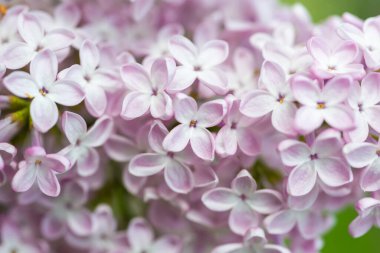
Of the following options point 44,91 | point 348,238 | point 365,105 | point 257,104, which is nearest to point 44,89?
point 44,91

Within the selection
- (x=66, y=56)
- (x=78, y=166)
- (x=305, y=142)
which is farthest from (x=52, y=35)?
(x=305, y=142)

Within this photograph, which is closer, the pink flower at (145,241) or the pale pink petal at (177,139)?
the pale pink petal at (177,139)

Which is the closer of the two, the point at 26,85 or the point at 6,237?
the point at 26,85

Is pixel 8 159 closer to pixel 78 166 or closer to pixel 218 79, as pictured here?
pixel 78 166

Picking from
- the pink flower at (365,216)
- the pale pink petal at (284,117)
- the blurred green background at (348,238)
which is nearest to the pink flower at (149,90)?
the pale pink petal at (284,117)

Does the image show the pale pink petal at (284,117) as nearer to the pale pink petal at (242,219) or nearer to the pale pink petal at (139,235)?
the pale pink petal at (242,219)
